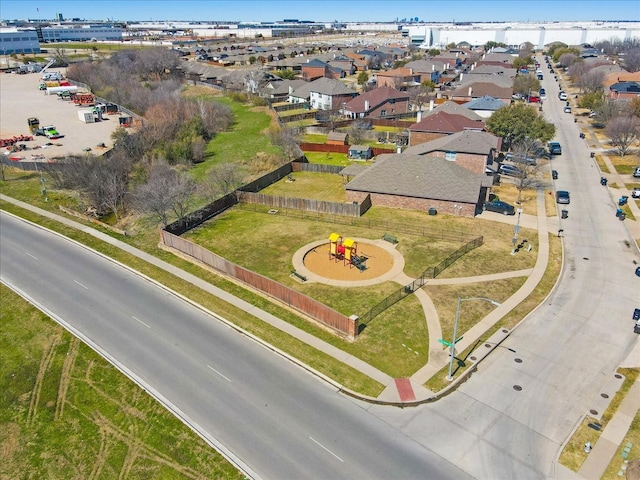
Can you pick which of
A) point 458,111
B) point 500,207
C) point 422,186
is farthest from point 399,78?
point 500,207

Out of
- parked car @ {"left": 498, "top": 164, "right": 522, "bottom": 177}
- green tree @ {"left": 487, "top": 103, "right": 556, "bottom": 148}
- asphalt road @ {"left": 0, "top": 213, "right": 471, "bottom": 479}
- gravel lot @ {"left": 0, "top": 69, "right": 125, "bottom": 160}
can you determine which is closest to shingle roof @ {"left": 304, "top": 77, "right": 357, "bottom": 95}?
green tree @ {"left": 487, "top": 103, "right": 556, "bottom": 148}

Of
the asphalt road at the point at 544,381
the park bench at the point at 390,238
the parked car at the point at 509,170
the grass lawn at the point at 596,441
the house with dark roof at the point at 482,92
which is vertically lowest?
the grass lawn at the point at 596,441

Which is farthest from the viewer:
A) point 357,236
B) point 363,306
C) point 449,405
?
A: point 357,236

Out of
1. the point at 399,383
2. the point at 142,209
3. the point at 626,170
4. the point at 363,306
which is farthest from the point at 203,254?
the point at 626,170

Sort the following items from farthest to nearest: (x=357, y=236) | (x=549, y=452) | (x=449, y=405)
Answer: (x=357, y=236) < (x=449, y=405) < (x=549, y=452)

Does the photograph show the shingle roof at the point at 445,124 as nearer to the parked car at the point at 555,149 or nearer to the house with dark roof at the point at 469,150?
the house with dark roof at the point at 469,150

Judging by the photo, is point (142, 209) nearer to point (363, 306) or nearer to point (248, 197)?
point (248, 197)

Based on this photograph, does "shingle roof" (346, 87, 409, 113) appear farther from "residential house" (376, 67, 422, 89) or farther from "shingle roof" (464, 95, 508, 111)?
"residential house" (376, 67, 422, 89)

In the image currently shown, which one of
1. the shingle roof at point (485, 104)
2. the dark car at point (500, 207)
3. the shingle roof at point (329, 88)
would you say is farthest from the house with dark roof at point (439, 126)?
the shingle roof at point (329, 88)
